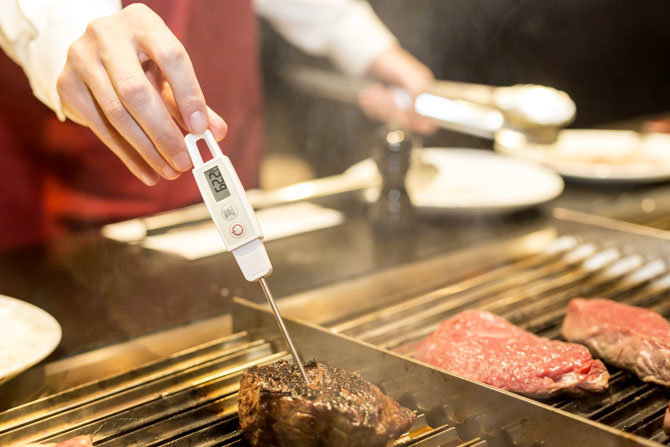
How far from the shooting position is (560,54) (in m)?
6.14

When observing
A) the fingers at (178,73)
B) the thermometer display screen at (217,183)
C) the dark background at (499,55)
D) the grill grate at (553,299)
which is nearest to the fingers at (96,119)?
the fingers at (178,73)

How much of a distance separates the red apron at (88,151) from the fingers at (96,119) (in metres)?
1.48

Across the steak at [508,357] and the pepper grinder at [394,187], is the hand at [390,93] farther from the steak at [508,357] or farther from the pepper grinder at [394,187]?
the steak at [508,357]

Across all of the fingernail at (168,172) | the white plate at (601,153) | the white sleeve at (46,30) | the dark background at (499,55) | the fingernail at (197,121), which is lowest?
the fingernail at (197,121)

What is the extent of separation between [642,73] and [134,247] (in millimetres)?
5495

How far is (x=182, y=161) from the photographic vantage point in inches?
64.0

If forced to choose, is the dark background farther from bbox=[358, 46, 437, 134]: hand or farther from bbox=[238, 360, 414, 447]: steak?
bbox=[238, 360, 414, 447]: steak

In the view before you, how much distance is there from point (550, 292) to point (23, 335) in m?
1.62

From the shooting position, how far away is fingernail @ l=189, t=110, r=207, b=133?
156 centimetres

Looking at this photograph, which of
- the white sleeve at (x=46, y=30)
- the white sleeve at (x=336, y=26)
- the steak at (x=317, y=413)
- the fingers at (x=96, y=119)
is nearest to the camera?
the steak at (x=317, y=413)

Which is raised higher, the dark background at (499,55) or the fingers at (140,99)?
A: the dark background at (499,55)

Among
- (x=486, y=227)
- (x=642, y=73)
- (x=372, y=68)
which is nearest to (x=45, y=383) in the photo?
(x=486, y=227)

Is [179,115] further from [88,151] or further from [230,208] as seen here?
[88,151]

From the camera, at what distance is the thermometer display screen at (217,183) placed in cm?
153
